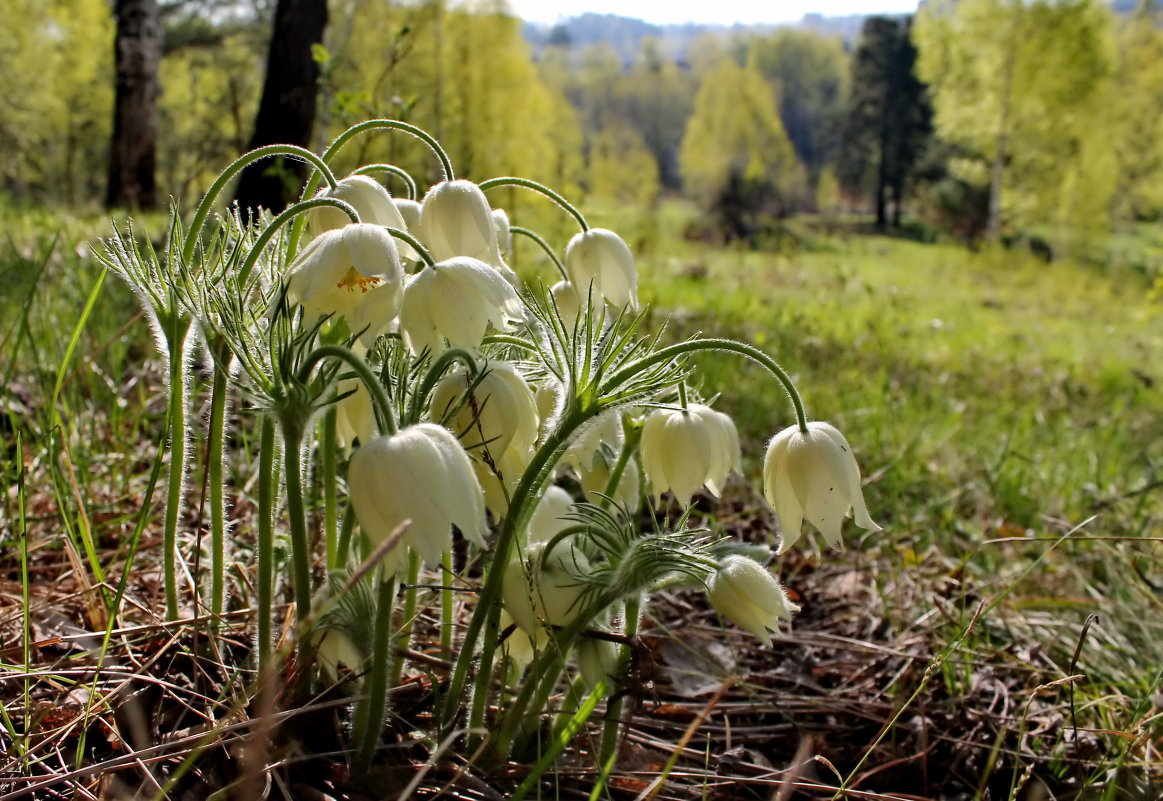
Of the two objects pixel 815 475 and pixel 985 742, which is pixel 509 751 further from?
pixel 985 742

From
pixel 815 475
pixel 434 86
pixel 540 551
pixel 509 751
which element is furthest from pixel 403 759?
pixel 434 86

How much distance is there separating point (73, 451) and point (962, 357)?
5743mm

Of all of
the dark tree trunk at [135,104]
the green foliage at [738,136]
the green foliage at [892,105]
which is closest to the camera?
the dark tree trunk at [135,104]

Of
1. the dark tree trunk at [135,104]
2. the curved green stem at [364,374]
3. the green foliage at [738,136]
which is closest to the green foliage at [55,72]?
the dark tree trunk at [135,104]

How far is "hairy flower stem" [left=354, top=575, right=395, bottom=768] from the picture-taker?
0.80 metres

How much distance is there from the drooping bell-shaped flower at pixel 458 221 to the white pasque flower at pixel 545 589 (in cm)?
36

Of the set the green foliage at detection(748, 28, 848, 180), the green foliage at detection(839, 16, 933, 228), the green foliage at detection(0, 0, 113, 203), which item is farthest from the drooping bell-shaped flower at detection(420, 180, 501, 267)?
the green foliage at detection(748, 28, 848, 180)

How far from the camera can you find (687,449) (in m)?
0.97

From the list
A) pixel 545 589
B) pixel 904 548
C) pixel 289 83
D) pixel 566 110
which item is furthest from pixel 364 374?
pixel 566 110

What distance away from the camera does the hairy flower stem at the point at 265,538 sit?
843mm

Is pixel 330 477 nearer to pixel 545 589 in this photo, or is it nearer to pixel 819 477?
pixel 545 589

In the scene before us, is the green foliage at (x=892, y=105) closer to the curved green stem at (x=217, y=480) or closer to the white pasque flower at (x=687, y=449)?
the white pasque flower at (x=687, y=449)

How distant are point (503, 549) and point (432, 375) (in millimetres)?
181

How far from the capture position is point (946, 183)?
26.6 m
